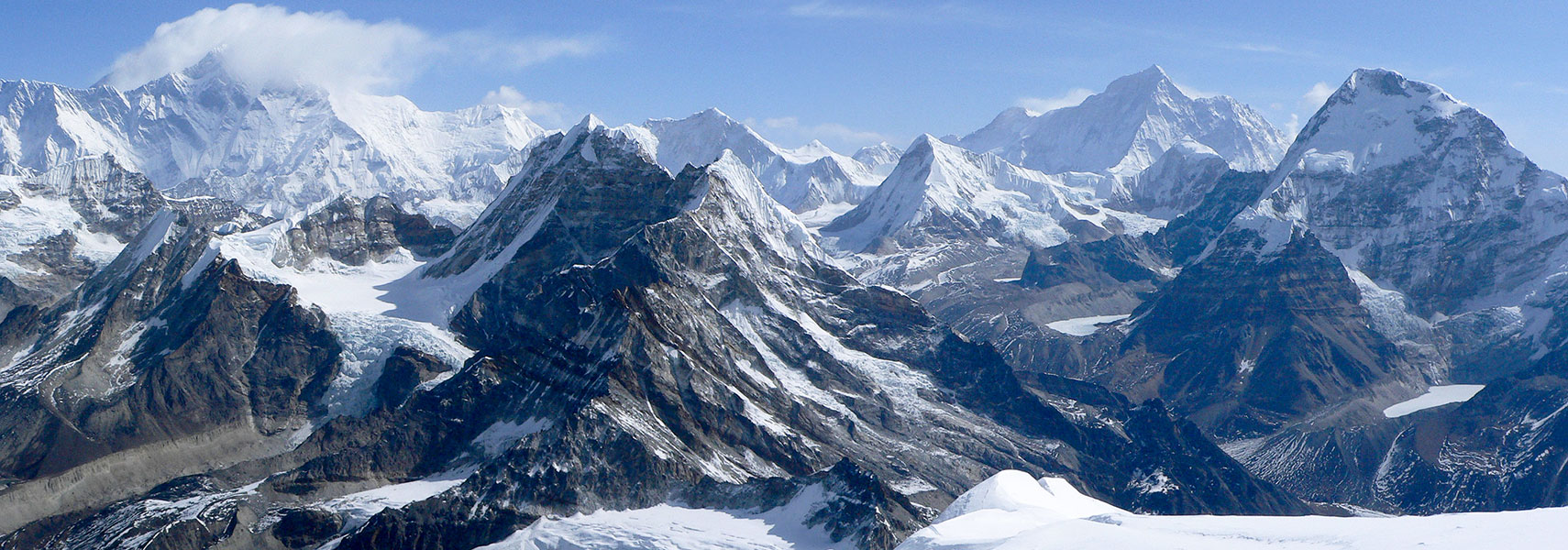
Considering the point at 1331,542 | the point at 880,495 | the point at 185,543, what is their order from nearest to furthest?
the point at 1331,542 < the point at 880,495 < the point at 185,543

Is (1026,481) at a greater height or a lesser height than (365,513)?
greater

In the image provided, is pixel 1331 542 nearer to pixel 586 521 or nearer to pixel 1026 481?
pixel 1026 481

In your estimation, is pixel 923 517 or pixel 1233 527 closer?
pixel 1233 527

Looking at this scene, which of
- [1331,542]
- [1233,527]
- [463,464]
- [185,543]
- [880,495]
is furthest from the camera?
[463,464]

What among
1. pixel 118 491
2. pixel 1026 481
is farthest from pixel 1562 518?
pixel 118 491

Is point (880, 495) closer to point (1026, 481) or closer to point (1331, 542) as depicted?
point (1026, 481)

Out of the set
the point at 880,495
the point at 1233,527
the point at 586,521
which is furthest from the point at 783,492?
the point at 1233,527
